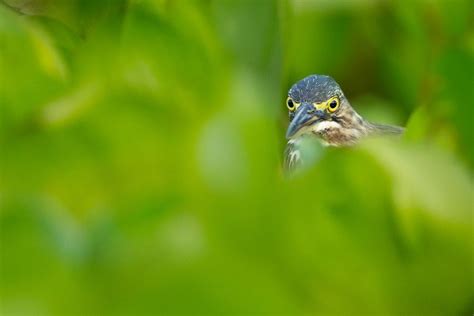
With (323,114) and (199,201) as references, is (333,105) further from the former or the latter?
(199,201)

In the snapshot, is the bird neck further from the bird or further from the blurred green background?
the blurred green background

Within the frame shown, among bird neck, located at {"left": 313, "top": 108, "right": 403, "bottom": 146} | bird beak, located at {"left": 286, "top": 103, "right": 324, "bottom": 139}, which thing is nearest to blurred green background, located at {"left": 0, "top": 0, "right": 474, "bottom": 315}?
bird neck, located at {"left": 313, "top": 108, "right": 403, "bottom": 146}

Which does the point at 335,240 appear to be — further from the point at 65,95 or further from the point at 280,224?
the point at 65,95

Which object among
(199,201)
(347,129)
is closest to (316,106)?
(347,129)

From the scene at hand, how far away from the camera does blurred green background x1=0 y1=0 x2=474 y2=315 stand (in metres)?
0.36

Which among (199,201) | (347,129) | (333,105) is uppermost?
(333,105)

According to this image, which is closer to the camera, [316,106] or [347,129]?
[347,129]

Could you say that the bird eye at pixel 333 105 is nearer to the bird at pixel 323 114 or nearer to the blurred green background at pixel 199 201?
the bird at pixel 323 114

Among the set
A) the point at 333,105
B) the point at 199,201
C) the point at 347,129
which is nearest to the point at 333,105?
the point at 333,105

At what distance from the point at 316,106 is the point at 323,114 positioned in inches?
1.1

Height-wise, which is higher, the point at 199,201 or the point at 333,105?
the point at 333,105

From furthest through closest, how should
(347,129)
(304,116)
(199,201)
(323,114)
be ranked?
(323,114), (304,116), (347,129), (199,201)

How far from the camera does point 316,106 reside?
1.18 m

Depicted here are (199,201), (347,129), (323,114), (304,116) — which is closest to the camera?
(199,201)
